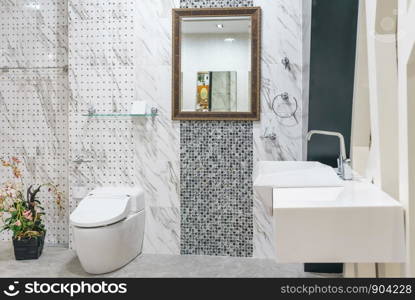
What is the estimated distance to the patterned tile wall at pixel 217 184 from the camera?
3.54 m

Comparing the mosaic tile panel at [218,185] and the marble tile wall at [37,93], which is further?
the marble tile wall at [37,93]

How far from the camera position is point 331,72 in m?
2.67

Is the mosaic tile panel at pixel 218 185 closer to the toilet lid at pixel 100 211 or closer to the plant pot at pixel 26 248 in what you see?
the toilet lid at pixel 100 211

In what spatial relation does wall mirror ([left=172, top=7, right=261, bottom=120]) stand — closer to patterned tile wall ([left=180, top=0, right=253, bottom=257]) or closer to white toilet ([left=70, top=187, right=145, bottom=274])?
patterned tile wall ([left=180, top=0, right=253, bottom=257])

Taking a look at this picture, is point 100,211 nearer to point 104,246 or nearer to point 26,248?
point 104,246

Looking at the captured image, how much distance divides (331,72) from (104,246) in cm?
190

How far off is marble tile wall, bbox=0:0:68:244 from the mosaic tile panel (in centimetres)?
113

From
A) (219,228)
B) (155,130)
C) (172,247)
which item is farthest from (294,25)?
(172,247)

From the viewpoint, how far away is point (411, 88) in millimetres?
1403

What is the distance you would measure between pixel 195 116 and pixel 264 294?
6.99 ft

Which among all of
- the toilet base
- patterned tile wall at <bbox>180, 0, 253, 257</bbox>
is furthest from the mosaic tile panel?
the toilet base

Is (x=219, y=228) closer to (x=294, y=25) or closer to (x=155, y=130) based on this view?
(x=155, y=130)

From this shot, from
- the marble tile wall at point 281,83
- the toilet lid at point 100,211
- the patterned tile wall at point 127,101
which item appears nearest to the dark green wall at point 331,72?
the marble tile wall at point 281,83

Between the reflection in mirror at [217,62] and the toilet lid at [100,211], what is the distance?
3.10 ft
